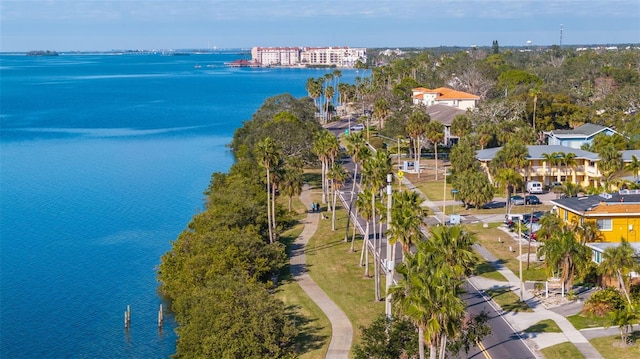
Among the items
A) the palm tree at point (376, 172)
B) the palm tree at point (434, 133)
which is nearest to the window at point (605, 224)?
the palm tree at point (376, 172)

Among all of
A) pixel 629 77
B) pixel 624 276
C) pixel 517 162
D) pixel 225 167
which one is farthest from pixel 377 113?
pixel 624 276

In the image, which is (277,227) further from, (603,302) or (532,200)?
(603,302)

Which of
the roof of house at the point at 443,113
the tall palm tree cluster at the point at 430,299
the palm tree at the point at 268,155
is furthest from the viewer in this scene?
the roof of house at the point at 443,113

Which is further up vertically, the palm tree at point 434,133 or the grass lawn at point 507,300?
the palm tree at point 434,133

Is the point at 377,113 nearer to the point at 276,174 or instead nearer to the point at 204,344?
the point at 276,174

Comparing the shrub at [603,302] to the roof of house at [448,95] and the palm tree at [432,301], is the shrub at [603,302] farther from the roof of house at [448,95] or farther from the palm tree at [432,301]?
the roof of house at [448,95]

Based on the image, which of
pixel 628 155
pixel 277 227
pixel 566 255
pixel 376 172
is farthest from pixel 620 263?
pixel 628 155

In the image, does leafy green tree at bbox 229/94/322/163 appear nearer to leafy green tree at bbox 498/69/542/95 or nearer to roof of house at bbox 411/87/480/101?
roof of house at bbox 411/87/480/101
